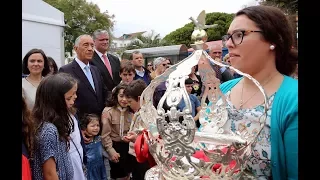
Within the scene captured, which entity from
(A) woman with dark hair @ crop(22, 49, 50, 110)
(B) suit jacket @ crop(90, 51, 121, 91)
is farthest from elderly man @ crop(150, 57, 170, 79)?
(A) woman with dark hair @ crop(22, 49, 50, 110)

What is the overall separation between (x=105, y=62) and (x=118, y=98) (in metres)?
1.04

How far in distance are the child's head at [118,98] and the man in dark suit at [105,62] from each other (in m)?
0.66

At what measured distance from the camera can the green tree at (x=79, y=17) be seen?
25234 millimetres

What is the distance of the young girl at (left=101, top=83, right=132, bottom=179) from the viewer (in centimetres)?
340

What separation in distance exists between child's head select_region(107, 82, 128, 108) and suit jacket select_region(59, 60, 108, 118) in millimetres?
113

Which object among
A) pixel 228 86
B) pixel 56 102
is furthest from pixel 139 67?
pixel 228 86

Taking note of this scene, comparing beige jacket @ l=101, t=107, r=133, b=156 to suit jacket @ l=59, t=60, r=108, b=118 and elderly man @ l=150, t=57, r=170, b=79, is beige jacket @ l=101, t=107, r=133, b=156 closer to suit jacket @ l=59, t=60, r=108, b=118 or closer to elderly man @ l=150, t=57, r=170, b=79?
suit jacket @ l=59, t=60, r=108, b=118

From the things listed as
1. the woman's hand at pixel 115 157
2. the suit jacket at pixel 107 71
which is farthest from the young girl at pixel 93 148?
the suit jacket at pixel 107 71

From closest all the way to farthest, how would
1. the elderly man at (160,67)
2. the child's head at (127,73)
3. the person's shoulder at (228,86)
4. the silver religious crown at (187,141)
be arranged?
the silver religious crown at (187,141) < the person's shoulder at (228,86) < the child's head at (127,73) < the elderly man at (160,67)

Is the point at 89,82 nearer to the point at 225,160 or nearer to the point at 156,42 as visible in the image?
the point at 225,160

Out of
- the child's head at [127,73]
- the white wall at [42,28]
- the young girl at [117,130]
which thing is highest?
Result: the white wall at [42,28]

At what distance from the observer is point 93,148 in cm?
323

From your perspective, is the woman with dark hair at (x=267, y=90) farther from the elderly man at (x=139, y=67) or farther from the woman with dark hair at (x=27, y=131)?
the elderly man at (x=139, y=67)
